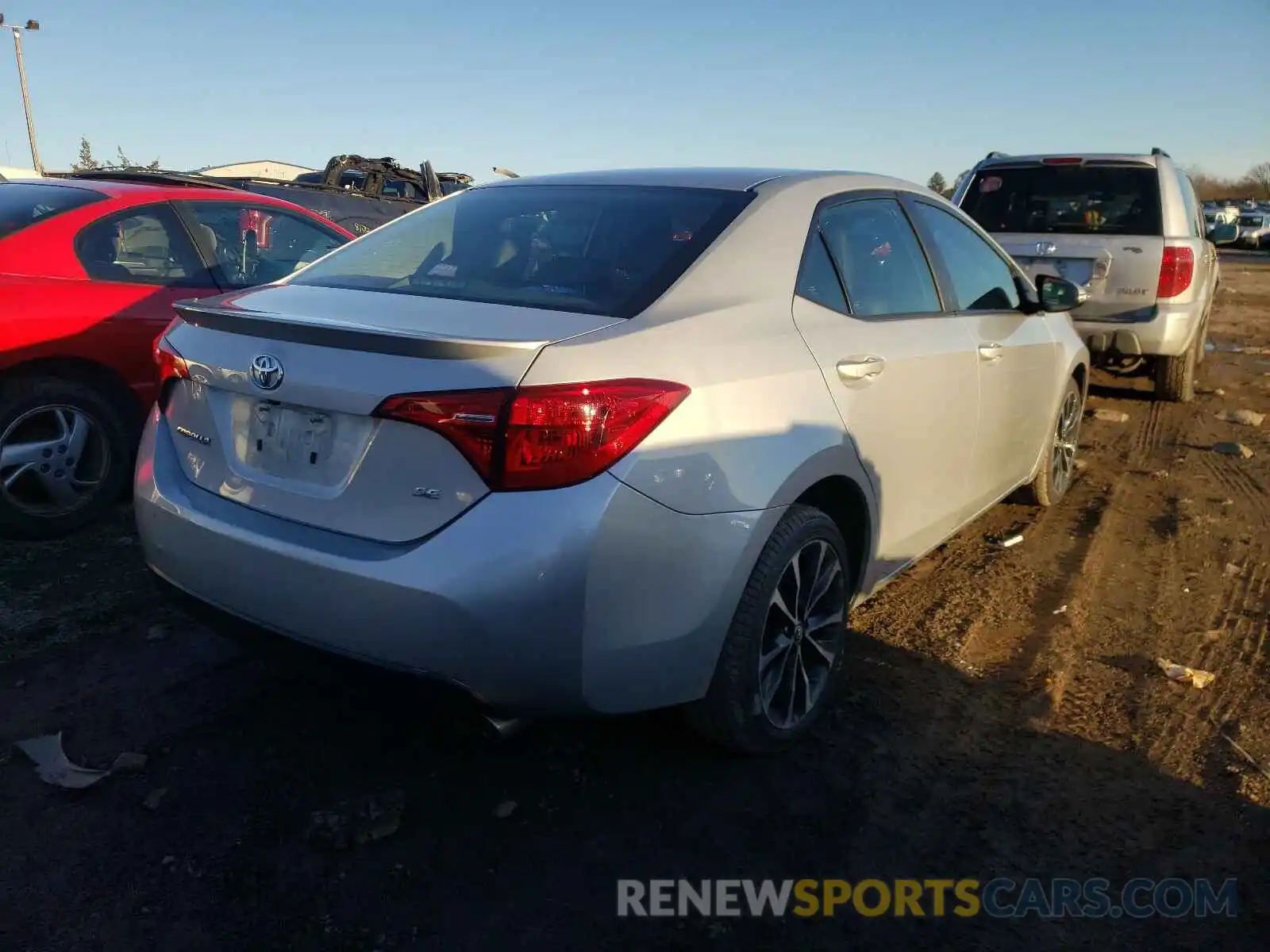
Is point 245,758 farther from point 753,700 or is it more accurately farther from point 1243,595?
point 1243,595

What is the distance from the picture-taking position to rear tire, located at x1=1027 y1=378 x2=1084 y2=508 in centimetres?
525

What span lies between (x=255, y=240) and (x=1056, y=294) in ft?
13.9

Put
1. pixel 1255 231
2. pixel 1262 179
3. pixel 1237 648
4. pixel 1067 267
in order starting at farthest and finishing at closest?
1. pixel 1262 179
2. pixel 1255 231
3. pixel 1067 267
4. pixel 1237 648

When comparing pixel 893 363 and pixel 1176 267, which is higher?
pixel 893 363

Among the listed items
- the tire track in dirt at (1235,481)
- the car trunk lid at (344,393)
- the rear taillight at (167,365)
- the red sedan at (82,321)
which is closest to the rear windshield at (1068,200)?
the tire track in dirt at (1235,481)

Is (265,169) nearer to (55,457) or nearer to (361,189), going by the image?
(361,189)

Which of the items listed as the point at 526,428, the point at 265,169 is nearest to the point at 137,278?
the point at 526,428

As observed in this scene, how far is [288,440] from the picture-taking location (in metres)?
2.54

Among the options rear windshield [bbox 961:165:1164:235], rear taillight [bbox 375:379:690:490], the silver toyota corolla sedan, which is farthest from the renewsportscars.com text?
rear windshield [bbox 961:165:1164:235]

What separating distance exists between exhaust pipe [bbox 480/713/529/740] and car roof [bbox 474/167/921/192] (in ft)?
5.96

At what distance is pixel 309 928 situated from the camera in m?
2.31

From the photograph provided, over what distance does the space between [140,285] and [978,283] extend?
12.8ft

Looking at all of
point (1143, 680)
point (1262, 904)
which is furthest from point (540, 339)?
point (1143, 680)

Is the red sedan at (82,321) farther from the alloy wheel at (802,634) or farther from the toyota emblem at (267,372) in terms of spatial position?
the alloy wheel at (802,634)
